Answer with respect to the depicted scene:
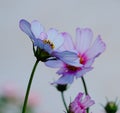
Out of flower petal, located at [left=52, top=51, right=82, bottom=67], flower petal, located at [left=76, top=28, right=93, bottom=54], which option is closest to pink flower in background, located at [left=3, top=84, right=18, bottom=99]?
flower petal, located at [left=76, top=28, right=93, bottom=54]

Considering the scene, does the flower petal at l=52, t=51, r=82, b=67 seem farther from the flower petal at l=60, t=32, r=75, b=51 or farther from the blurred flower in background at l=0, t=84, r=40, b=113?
the blurred flower in background at l=0, t=84, r=40, b=113

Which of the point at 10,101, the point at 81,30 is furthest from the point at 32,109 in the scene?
the point at 81,30

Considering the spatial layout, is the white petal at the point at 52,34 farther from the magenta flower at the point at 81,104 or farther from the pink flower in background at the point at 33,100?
the pink flower in background at the point at 33,100

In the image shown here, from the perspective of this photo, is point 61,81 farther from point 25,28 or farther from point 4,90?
point 4,90

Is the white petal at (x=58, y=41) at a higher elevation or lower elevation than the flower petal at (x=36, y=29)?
lower

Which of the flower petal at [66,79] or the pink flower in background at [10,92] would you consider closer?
the flower petal at [66,79]

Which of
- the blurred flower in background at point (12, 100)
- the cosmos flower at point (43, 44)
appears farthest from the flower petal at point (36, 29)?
the blurred flower in background at point (12, 100)
